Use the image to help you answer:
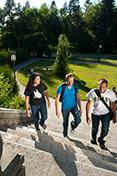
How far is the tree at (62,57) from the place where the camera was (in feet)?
95.2

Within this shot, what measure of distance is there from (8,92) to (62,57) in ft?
52.2

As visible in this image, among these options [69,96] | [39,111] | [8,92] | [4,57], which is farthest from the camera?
[4,57]

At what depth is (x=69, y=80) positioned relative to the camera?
26.0 ft

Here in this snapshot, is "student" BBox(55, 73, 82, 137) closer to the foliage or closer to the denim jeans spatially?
the denim jeans

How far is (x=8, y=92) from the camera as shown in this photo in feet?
45.6

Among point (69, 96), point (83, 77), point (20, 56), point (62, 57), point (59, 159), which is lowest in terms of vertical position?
point (83, 77)

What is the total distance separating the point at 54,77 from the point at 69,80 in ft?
71.1

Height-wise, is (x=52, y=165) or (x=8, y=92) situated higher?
(x=52, y=165)

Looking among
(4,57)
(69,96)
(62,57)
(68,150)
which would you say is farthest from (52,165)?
(4,57)

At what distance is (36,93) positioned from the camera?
8.33 meters

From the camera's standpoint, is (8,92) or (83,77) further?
(83,77)

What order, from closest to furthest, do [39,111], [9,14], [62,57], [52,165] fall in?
[52,165] → [39,111] → [62,57] → [9,14]

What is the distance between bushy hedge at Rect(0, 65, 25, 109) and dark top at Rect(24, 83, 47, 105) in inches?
175

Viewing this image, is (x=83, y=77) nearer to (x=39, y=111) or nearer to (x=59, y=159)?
(x=39, y=111)
